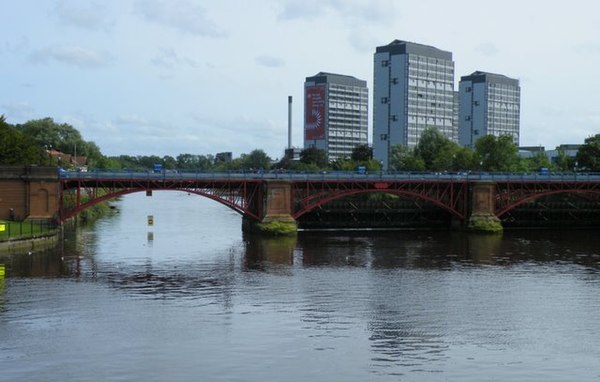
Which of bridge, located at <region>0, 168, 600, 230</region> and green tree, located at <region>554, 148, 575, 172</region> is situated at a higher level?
green tree, located at <region>554, 148, 575, 172</region>

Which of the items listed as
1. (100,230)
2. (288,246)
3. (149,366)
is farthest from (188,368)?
(100,230)

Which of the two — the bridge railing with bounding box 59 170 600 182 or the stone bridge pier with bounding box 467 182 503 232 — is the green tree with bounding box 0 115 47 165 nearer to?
the bridge railing with bounding box 59 170 600 182

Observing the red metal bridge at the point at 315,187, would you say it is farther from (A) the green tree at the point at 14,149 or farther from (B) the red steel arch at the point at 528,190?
(A) the green tree at the point at 14,149

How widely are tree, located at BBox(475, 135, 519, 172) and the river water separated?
65146 mm

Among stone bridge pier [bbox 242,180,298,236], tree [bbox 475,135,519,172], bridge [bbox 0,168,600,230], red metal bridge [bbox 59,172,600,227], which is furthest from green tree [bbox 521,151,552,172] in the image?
stone bridge pier [bbox 242,180,298,236]

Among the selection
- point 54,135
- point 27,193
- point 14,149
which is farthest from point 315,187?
point 54,135

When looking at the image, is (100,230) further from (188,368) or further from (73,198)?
(188,368)

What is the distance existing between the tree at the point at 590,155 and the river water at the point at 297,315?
74.2 metres

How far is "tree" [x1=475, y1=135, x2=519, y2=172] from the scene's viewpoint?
14650 centimetres

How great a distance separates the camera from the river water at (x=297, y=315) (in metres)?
33.3

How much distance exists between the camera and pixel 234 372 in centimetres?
3225

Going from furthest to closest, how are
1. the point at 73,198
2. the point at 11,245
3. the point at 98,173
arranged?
the point at 73,198 → the point at 98,173 → the point at 11,245

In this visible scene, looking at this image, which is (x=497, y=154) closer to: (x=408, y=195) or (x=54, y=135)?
(x=408, y=195)

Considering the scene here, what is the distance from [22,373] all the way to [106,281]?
2643 cm
